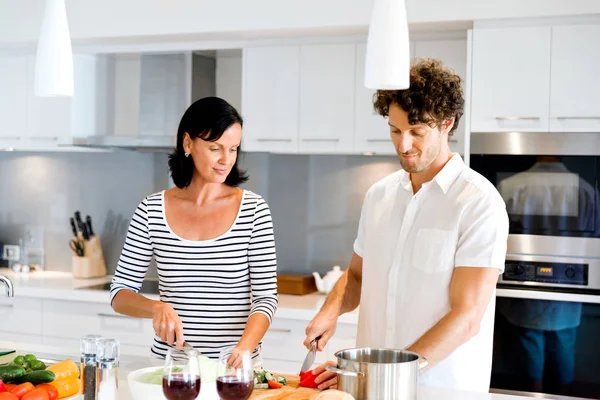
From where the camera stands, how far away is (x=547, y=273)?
3.30 m

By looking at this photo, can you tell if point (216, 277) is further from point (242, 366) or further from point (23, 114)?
point (23, 114)

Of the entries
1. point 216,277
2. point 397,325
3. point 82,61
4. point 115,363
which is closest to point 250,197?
point 216,277

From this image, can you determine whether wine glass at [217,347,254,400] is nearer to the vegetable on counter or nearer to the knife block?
the vegetable on counter

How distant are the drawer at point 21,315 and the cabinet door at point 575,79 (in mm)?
2736

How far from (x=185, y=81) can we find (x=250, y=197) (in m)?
1.92

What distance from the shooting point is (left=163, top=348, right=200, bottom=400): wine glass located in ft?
4.61

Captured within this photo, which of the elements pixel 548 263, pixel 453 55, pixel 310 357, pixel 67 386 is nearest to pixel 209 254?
pixel 310 357

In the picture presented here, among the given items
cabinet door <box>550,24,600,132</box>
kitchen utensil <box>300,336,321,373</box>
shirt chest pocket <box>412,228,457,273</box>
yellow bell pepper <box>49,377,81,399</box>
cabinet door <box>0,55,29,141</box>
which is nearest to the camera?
yellow bell pepper <box>49,377,81,399</box>

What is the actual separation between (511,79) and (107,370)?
2337 millimetres

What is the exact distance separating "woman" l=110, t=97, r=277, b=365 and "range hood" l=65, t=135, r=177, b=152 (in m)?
1.82

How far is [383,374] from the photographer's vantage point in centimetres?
155

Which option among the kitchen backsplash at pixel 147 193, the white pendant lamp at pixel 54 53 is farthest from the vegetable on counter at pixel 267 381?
the kitchen backsplash at pixel 147 193

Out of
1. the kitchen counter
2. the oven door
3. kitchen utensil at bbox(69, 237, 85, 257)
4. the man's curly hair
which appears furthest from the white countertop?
the man's curly hair

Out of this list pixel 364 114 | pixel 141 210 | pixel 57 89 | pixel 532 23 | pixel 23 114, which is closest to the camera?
pixel 57 89
